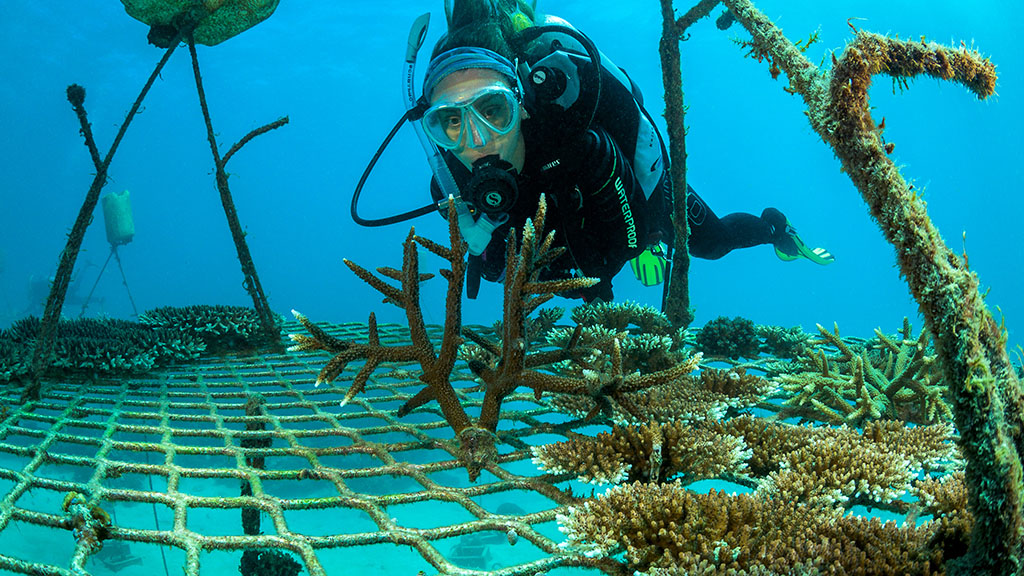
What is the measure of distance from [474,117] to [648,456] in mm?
3732

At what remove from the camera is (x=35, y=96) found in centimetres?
5928

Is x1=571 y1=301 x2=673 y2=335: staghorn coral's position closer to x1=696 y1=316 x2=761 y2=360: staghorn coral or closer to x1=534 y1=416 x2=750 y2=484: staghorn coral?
x1=696 y1=316 x2=761 y2=360: staghorn coral

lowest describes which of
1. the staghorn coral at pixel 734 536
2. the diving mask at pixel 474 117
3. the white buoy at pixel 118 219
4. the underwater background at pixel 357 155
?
the staghorn coral at pixel 734 536

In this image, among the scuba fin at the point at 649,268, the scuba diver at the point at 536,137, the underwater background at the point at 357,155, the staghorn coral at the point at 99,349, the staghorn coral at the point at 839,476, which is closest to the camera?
the staghorn coral at the point at 839,476

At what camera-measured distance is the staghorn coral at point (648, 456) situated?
2574mm

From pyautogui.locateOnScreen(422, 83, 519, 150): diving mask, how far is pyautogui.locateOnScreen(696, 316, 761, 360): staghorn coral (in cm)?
312

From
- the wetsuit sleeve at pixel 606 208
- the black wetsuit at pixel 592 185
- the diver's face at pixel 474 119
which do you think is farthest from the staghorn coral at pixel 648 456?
the diver's face at pixel 474 119

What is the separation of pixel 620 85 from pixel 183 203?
12656 cm

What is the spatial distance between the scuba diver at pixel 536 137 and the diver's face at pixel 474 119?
0.04ft

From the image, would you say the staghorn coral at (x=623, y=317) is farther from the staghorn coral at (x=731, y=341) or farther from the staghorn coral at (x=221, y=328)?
the staghorn coral at (x=221, y=328)

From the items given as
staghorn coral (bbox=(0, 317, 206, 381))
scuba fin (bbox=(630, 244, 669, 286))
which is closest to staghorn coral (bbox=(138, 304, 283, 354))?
staghorn coral (bbox=(0, 317, 206, 381))

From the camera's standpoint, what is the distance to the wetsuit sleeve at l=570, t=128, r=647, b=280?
5.55 m

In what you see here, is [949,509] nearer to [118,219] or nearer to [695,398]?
[695,398]

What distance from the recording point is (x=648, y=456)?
8.61 feet
